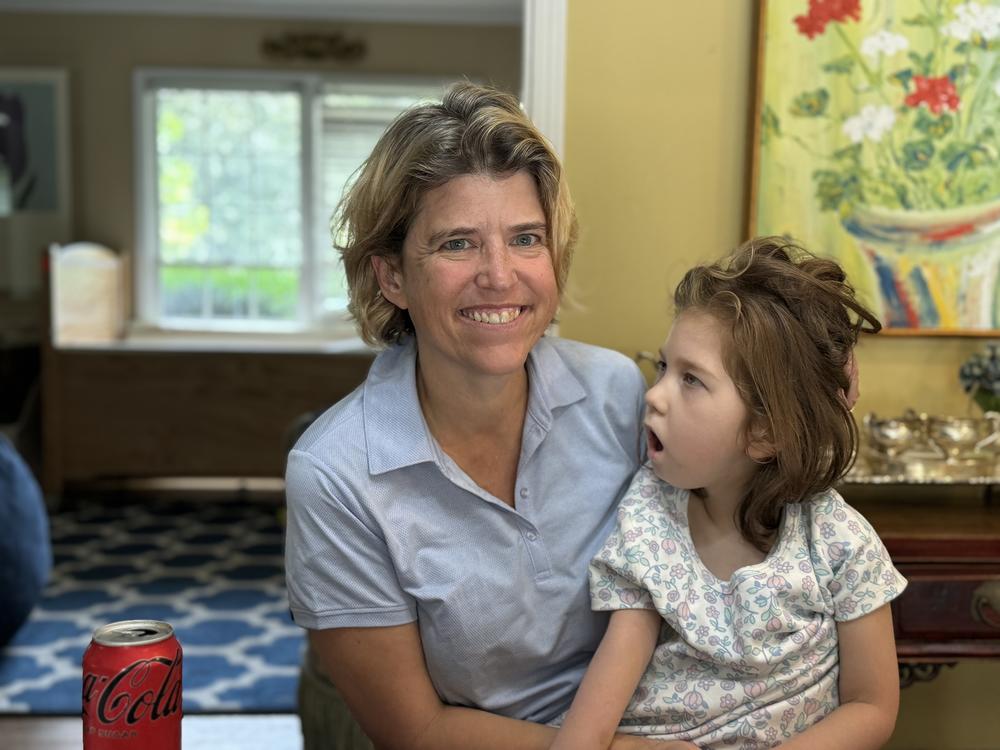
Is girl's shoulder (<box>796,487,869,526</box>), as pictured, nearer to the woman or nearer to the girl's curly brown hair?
the girl's curly brown hair

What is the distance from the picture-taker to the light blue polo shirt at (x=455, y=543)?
1.53m

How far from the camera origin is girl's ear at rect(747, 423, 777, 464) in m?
1.47

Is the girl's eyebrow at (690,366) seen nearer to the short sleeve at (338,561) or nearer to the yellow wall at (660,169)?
the short sleeve at (338,561)

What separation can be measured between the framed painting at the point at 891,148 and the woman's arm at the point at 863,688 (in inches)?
38.1

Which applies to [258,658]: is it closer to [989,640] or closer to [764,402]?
[989,640]

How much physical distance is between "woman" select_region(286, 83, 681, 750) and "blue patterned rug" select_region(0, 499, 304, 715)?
2025 millimetres

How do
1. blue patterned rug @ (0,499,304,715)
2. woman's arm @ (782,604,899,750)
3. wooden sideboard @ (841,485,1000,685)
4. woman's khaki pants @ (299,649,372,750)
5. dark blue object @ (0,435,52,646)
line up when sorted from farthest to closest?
dark blue object @ (0,435,52,646) → blue patterned rug @ (0,499,304,715) → woman's khaki pants @ (299,649,372,750) → wooden sideboard @ (841,485,1000,685) → woman's arm @ (782,604,899,750)

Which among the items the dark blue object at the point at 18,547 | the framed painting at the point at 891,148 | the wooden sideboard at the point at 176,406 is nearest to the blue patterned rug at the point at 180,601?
the dark blue object at the point at 18,547

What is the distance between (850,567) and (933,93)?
1181mm

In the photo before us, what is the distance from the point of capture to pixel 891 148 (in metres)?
2.22

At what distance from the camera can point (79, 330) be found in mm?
6945

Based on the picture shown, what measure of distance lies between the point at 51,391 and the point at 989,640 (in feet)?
16.8

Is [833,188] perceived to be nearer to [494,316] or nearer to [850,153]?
[850,153]

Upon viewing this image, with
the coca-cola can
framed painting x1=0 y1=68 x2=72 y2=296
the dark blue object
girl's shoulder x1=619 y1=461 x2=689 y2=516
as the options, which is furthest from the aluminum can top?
framed painting x1=0 y1=68 x2=72 y2=296
